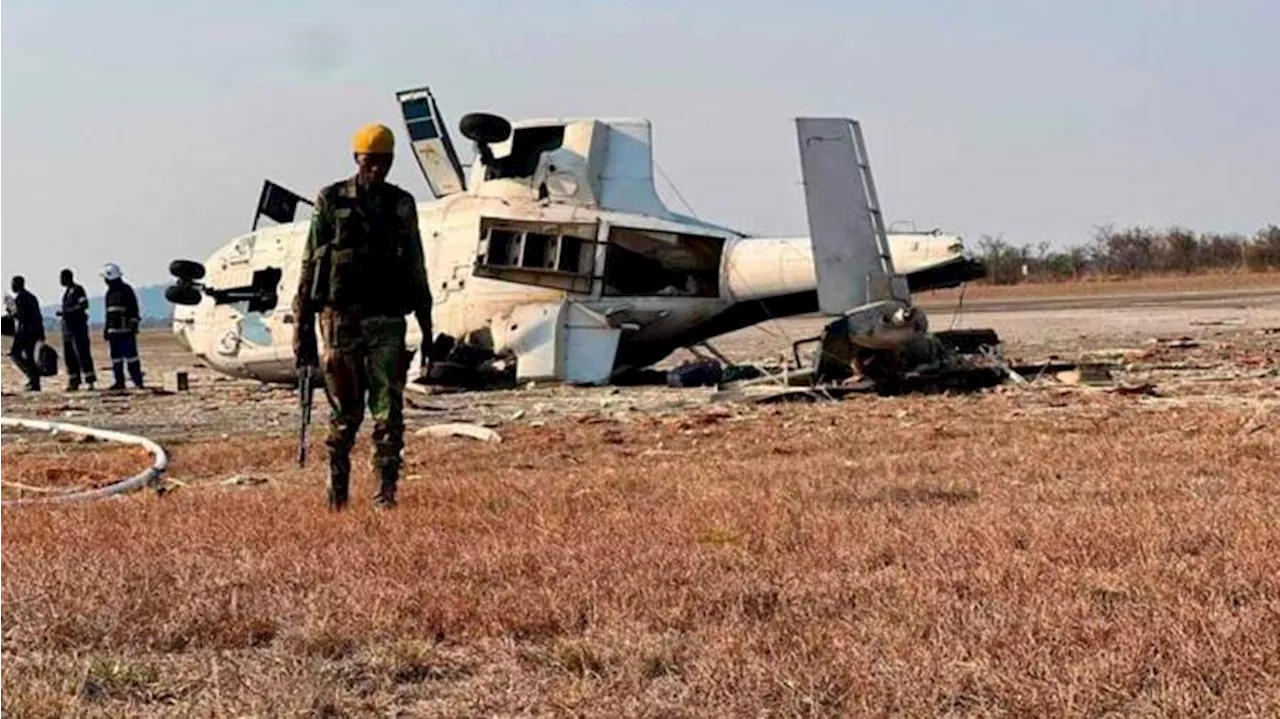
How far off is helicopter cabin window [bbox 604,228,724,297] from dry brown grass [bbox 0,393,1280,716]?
31.1ft

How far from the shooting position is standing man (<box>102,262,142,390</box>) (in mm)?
21609

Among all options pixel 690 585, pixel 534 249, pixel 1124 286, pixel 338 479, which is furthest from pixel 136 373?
pixel 1124 286

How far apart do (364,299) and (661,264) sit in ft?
35.0

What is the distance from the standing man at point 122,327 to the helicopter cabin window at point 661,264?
7.66 metres

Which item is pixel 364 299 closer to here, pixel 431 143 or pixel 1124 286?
pixel 431 143

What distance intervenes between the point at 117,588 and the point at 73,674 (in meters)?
1.10

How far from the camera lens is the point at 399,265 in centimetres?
771

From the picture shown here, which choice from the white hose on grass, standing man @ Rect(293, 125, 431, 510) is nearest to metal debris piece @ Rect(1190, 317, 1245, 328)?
the white hose on grass

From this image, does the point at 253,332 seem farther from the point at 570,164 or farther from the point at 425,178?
the point at 570,164

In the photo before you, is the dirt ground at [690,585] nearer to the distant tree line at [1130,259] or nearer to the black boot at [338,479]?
the black boot at [338,479]

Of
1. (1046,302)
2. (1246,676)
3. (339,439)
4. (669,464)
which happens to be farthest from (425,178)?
(1046,302)

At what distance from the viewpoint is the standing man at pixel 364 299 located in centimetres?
754

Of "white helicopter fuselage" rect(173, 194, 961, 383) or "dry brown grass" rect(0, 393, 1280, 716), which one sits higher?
"white helicopter fuselage" rect(173, 194, 961, 383)

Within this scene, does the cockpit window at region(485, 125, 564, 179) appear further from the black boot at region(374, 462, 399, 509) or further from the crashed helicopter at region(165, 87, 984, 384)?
the black boot at region(374, 462, 399, 509)
